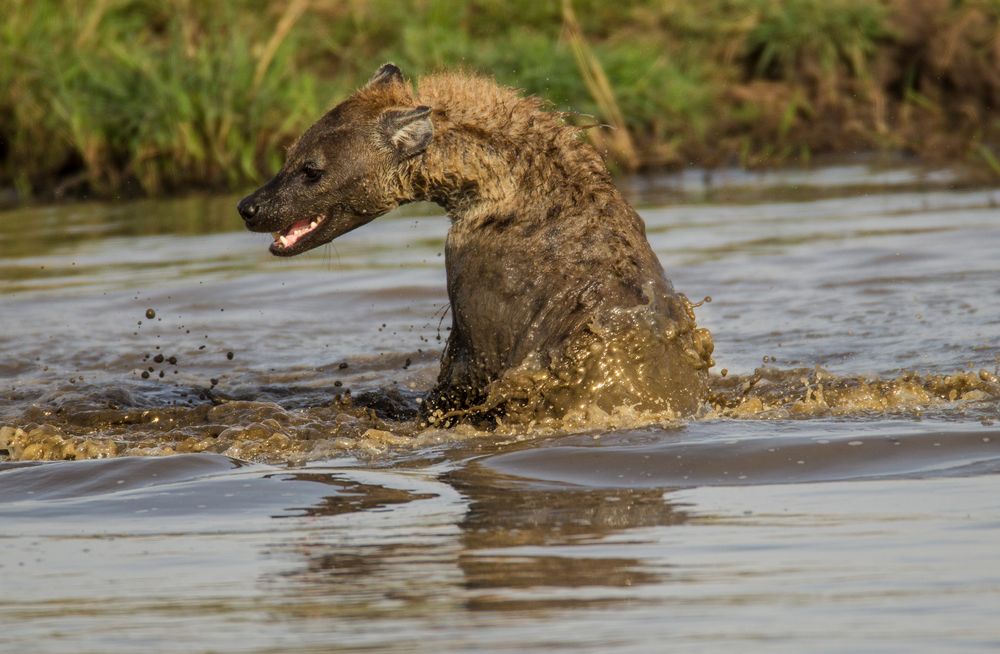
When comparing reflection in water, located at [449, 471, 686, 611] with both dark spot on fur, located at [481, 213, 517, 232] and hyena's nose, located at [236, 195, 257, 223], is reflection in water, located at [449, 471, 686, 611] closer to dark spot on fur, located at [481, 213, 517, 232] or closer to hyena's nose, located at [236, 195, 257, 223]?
dark spot on fur, located at [481, 213, 517, 232]

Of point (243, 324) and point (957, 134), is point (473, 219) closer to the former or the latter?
point (243, 324)

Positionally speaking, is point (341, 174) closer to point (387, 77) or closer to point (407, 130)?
point (407, 130)

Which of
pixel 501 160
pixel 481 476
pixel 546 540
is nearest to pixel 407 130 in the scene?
pixel 501 160

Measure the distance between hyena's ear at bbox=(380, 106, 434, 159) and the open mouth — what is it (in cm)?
55

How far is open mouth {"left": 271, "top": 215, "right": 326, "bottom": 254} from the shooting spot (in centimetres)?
743

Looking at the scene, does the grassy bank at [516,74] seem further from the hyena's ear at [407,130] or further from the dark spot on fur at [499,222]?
the dark spot on fur at [499,222]

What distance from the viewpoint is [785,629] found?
13.3ft

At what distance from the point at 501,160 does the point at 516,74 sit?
9179 mm

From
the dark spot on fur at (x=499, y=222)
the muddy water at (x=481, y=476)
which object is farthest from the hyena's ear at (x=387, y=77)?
the muddy water at (x=481, y=476)

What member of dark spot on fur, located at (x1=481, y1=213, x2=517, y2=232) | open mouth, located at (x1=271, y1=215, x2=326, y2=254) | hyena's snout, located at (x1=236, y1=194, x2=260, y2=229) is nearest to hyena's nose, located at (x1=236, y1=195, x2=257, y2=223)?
hyena's snout, located at (x1=236, y1=194, x2=260, y2=229)

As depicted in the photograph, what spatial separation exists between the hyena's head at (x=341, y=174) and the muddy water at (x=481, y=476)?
2.69 feet

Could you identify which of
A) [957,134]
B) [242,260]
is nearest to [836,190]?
[957,134]

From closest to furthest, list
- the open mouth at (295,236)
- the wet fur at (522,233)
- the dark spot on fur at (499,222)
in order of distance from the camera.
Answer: the wet fur at (522,233) < the dark spot on fur at (499,222) < the open mouth at (295,236)

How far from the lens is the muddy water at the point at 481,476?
14.0ft
